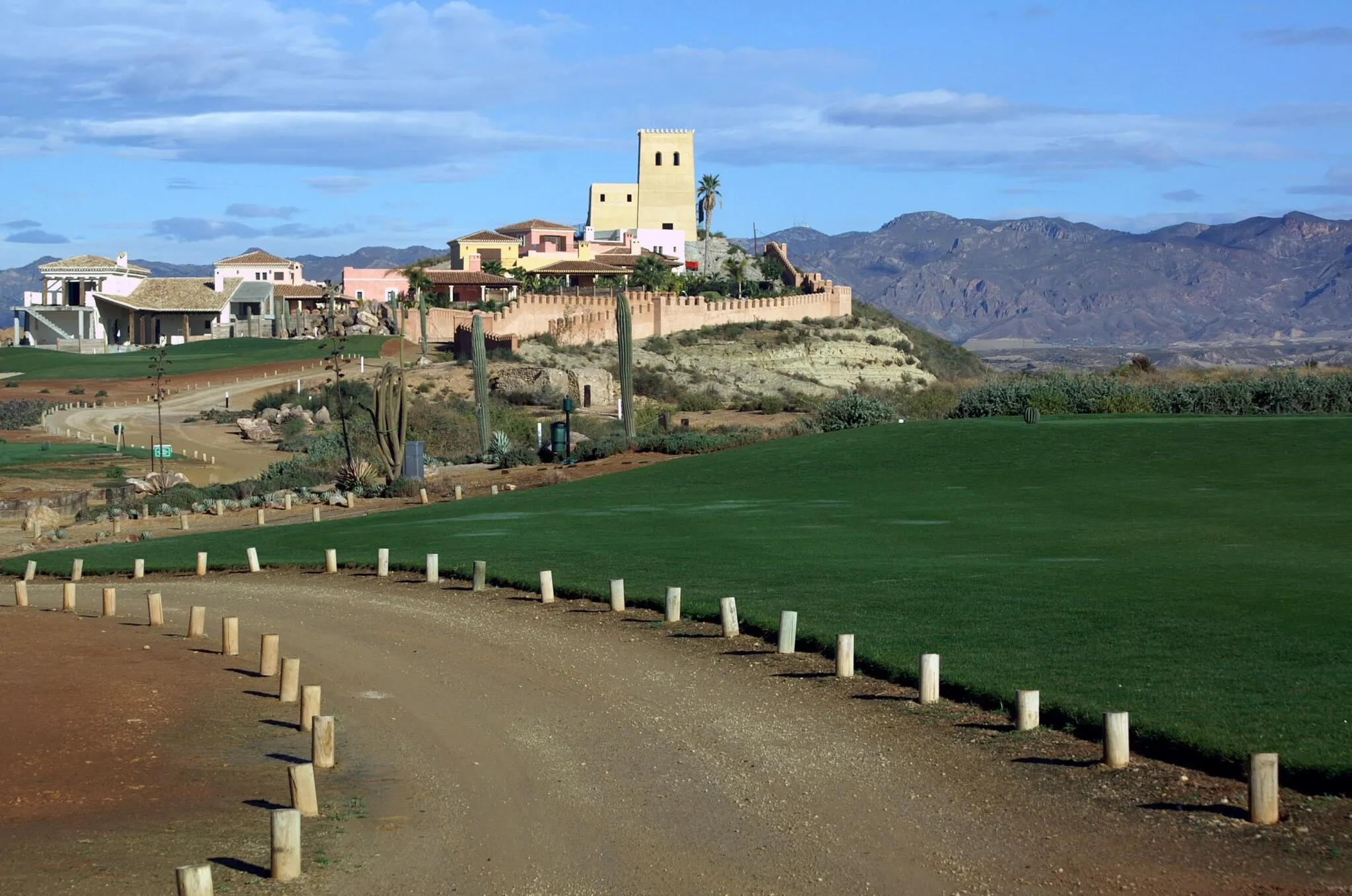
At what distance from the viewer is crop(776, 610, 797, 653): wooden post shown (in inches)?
620

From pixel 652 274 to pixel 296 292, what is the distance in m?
26.1

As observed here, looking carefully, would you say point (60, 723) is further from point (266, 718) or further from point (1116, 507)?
point (1116, 507)

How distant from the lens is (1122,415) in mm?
42125

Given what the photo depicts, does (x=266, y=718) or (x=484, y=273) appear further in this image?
(x=484, y=273)

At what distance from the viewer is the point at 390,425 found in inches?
1676

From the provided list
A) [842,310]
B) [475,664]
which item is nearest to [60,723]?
[475,664]

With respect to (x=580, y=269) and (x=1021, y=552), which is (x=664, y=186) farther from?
(x=1021, y=552)

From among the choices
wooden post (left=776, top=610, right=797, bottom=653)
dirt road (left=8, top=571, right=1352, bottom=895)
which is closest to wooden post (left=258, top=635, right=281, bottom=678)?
dirt road (left=8, top=571, right=1352, bottom=895)

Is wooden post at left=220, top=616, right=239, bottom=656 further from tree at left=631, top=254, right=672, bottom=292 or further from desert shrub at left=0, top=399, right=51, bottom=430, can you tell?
tree at left=631, top=254, right=672, bottom=292

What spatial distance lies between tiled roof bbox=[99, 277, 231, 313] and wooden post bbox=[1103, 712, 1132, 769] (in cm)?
9937

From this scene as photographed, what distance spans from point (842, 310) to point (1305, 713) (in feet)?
290

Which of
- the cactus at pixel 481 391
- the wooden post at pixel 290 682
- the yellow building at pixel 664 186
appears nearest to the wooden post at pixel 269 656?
the wooden post at pixel 290 682

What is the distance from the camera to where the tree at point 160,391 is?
177 feet

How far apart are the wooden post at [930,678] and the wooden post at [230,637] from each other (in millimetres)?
8294
